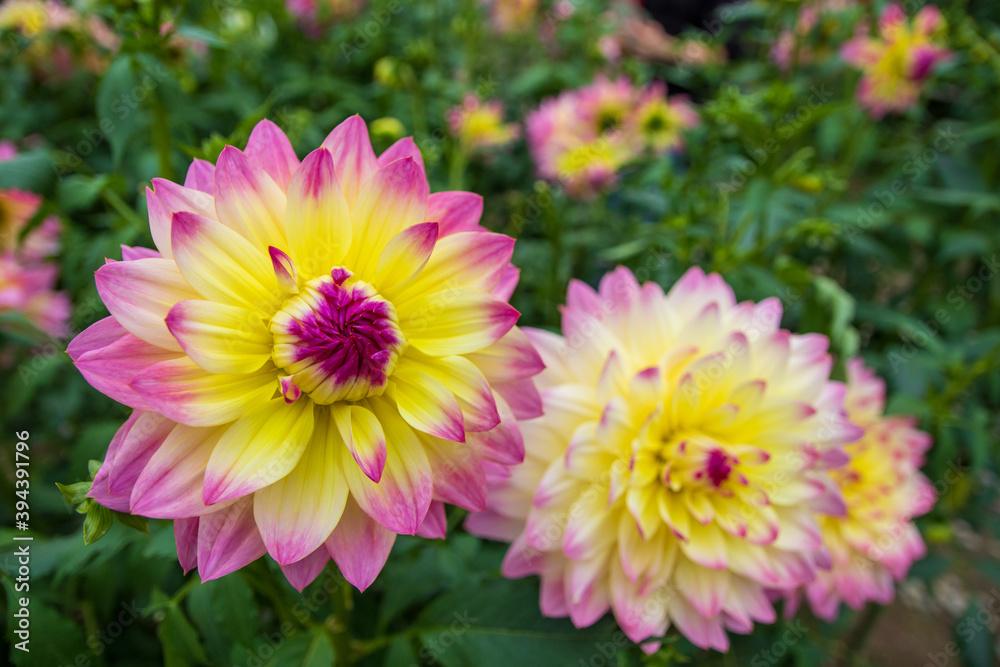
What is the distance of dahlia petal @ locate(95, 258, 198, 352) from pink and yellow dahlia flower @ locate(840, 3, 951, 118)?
2.22 metres

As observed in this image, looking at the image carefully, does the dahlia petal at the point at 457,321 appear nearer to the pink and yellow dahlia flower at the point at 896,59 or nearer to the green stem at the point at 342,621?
the green stem at the point at 342,621

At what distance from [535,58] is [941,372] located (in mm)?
2375

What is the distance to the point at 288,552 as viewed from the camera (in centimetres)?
60

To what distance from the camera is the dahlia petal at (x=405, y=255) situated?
65 centimetres

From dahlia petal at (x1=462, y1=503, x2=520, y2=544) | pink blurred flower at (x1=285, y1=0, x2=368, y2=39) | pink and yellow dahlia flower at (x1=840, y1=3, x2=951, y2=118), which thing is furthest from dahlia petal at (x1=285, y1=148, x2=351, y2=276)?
pink blurred flower at (x1=285, y1=0, x2=368, y2=39)

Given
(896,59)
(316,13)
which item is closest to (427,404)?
(896,59)

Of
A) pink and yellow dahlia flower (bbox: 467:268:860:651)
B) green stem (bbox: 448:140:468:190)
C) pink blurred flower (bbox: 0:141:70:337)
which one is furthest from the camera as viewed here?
pink blurred flower (bbox: 0:141:70:337)

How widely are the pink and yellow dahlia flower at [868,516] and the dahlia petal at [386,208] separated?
997 millimetres

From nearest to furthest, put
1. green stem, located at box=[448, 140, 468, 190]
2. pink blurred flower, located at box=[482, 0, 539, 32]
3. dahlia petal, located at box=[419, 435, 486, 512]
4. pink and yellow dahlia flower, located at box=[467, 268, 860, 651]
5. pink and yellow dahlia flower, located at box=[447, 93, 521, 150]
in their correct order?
dahlia petal, located at box=[419, 435, 486, 512] < pink and yellow dahlia flower, located at box=[467, 268, 860, 651] < green stem, located at box=[448, 140, 468, 190] < pink and yellow dahlia flower, located at box=[447, 93, 521, 150] < pink blurred flower, located at box=[482, 0, 539, 32]

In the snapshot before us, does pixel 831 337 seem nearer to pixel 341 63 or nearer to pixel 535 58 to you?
pixel 341 63

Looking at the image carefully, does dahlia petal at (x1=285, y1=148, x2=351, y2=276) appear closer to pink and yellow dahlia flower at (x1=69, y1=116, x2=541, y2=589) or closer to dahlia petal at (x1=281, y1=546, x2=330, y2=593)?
pink and yellow dahlia flower at (x1=69, y1=116, x2=541, y2=589)

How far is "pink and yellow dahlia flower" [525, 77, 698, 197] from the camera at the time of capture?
7.13 feet

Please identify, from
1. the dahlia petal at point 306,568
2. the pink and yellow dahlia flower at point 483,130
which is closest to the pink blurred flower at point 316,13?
the pink and yellow dahlia flower at point 483,130

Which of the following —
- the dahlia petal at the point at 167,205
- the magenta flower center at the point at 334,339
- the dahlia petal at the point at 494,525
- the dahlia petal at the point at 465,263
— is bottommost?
the dahlia petal at the point at 494,525
